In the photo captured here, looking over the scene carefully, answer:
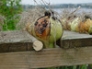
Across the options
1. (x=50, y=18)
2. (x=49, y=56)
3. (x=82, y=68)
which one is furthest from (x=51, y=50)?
(x=82, y=68)

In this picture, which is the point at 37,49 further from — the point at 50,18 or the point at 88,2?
the point at 88,2

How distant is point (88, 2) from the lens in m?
2.15

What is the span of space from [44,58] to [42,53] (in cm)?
2

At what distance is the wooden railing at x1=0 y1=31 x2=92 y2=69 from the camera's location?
1001 mm

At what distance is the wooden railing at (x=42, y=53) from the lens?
1001mm

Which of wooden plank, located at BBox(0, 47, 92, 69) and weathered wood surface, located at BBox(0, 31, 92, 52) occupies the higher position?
weathered wood surface, located at BBox(0, 31, 92, 52)

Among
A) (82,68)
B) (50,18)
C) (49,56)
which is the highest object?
(50,18)

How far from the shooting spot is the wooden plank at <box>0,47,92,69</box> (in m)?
1.00

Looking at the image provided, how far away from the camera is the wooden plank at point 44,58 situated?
1005 mm

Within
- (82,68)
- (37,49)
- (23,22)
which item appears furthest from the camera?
(82,68)

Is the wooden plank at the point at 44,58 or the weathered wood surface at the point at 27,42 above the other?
the weathered wood surface at the point at 27,42

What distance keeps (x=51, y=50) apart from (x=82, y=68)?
52 centimetres

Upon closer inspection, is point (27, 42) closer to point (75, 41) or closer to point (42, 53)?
point (42, 53)

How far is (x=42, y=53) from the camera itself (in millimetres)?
1017
